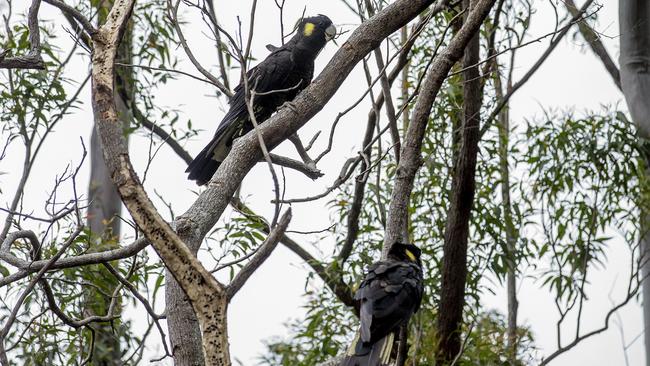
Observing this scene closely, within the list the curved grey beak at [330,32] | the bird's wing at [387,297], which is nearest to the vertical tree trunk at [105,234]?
the bird's wing at [387,297]

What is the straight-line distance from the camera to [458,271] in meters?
4.59

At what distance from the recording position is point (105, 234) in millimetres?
5312

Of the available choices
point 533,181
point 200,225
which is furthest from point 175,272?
point 533,181

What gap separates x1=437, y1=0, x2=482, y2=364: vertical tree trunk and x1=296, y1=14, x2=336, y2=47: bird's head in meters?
0.96

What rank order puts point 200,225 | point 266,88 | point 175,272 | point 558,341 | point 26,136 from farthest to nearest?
point 26,136 < point 558,341 < point 266,88 < point 200,225 < point 175,272

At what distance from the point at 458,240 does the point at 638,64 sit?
168 centimetres

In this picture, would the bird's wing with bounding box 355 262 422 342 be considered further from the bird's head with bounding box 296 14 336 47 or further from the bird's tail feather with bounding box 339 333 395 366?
the bird's head with bounding box 296 14 336 47

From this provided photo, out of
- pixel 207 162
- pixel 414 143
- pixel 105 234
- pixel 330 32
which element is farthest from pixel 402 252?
pixel 105 234

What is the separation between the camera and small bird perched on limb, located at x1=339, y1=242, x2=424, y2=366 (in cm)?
281

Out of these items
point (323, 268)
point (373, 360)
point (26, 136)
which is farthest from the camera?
point (323, 268)

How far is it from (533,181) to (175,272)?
3.50m

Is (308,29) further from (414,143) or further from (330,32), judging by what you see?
(414,143)

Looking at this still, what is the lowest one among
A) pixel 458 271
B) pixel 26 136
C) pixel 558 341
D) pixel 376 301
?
pixel 376 301

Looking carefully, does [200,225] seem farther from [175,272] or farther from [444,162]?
[444,162]
